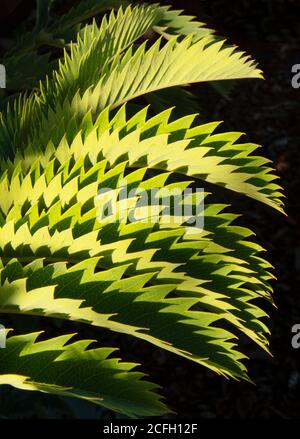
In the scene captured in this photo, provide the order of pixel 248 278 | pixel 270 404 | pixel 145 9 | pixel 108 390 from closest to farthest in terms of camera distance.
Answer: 1. pixel 108 390
2. pixel 248 278
3. pixel 145 9
4. pixel 270 404

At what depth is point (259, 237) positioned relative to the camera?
306cm

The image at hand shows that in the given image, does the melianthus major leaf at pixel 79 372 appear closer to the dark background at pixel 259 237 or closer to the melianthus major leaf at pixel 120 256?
the melianthus major leaf at pixel 120 256


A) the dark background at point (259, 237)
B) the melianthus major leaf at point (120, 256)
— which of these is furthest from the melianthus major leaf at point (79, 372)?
the dark background at point (259, 237)

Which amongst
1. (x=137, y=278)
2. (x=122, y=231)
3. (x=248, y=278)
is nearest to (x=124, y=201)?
(x=122, y=231)

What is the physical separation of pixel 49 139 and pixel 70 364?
2.02 ft

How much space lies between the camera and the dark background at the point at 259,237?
249 centimetres

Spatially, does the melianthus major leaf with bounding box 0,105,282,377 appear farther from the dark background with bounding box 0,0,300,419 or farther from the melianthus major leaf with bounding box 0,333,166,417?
the dark background with bounding box 0,0,300,419

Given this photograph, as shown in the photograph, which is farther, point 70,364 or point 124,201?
point 124,201

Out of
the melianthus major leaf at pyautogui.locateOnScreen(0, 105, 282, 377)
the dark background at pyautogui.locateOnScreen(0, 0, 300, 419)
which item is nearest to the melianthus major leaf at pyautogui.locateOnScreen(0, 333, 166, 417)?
the melianthus major leaf at pyautogui.locateOnScreen(0, 105, 282, 377)

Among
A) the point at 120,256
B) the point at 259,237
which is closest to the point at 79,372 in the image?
the point at 120,256

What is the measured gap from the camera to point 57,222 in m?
1.35

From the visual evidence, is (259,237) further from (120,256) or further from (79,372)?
(79,372)

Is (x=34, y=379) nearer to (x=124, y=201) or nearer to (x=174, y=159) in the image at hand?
(x=124, y=201)

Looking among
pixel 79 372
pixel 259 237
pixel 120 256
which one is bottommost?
pixel 79 372
